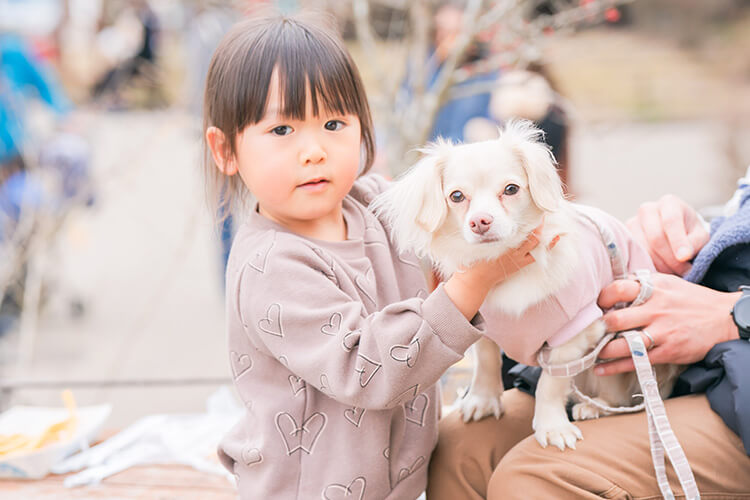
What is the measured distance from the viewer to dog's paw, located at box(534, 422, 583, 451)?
4.72ft

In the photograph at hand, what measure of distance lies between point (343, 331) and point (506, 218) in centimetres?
33

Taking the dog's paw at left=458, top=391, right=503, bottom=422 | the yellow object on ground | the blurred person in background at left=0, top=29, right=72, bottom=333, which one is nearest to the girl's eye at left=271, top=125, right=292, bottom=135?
the dog's paw at left=458, top=391, right=503, bottom=422

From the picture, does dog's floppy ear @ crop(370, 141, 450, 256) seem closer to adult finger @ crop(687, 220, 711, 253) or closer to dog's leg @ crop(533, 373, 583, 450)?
dog's leg @ crop(533, 373, 583, 450)

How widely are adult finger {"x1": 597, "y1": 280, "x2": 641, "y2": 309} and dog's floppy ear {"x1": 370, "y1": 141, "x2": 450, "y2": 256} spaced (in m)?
0.36

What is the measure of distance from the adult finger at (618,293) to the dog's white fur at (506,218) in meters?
0.06

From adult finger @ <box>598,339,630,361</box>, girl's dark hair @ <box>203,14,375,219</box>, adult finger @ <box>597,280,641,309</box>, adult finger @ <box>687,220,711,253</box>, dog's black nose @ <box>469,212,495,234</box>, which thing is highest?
girl's dark hair @ <box>203,14,375,219</box>

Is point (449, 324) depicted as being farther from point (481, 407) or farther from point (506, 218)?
point (481, 407)

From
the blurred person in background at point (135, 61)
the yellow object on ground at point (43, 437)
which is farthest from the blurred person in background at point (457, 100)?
the yellow object on ground at point (43, 437)

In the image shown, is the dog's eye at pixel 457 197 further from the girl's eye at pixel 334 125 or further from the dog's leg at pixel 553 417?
the dog's leg at pixel 553 417

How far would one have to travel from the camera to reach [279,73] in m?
1.36

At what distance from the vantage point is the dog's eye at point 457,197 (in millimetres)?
1300

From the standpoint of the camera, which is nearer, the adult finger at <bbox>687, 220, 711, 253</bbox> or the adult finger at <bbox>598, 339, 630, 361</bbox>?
the adult finger at <bbox>598, 339, 630, 361</bbox>

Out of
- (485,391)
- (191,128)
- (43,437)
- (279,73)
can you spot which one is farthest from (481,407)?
(191,128)

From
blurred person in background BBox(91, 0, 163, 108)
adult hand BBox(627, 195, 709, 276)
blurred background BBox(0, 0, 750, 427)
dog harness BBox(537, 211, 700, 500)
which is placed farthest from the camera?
blurred person in background BBox(91, 0, 163, 108)
